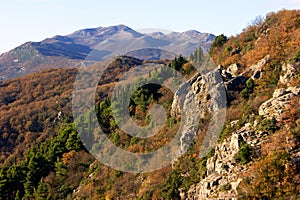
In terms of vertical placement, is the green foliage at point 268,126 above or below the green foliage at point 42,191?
above

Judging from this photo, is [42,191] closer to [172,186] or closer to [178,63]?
[172,186]

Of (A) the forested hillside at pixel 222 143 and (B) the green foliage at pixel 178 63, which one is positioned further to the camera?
(B) the green foliage at pixel 178 63

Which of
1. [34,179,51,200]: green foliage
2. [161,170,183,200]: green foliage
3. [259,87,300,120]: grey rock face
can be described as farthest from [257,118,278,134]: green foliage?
[34,179,51,200]: green foliage

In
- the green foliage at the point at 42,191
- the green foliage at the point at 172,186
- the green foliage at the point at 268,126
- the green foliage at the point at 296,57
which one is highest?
the green foliage at the point at 296,57

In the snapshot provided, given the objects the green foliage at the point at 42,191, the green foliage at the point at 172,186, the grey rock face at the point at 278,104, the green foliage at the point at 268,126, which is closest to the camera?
the green foliage at the point at 268,126

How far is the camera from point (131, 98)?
1722 inches

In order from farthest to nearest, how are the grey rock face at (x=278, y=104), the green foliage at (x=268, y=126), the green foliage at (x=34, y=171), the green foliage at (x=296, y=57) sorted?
the green foliage at (x=34, y=171) < the green foliage at (x=296, y=57) < the grey rock face at (x=278, y=104) < the green foliage at (x=268, y=126)

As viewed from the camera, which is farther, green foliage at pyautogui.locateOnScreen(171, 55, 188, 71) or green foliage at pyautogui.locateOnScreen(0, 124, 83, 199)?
green foliage at pyautogui.locateOnScreen(171, 55, 188, 71)

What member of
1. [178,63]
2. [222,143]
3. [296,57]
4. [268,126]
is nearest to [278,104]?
[268,126]

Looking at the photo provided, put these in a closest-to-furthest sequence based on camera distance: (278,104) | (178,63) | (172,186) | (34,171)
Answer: (278,104)
(172,186)
(34,171)
(178,63)

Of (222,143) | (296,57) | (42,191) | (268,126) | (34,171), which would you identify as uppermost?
(296,57)

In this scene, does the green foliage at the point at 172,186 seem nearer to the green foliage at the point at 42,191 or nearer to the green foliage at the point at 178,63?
the green foliage at the point at 42,191

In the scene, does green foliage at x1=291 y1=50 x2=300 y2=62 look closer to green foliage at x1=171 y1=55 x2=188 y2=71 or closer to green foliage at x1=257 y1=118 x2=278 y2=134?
green foliage at x1=257 y1=118 x2=278 y2=134

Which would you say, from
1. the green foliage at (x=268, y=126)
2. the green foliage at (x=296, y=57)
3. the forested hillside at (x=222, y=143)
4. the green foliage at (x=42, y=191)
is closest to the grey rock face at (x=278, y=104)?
the forested hillside at (x=222, y=143)
